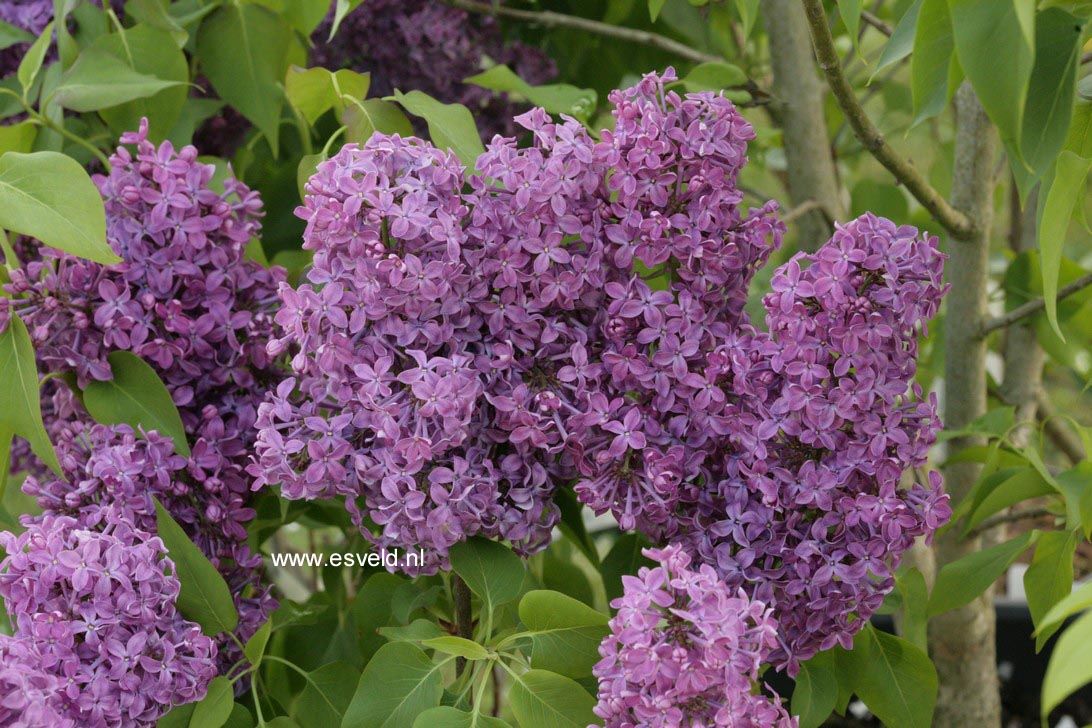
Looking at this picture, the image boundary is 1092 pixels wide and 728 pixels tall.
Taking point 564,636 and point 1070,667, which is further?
point 564,636

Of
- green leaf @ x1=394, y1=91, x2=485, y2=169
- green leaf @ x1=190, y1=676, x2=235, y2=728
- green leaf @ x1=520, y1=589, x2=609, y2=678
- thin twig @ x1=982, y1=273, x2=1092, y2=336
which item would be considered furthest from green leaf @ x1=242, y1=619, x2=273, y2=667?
Result: thin twig @ x1=982, y1=273, x2=1092, y2=336

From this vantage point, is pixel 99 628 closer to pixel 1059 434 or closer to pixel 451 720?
pixel 451 720

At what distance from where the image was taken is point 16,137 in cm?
61

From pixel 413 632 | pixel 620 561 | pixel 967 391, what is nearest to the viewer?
pixel 413 632

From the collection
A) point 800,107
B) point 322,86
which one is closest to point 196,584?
point 322,86

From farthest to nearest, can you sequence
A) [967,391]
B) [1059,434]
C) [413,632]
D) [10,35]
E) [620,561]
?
[1059,434] → [967,391] → [10,35] → [620,561] → [413,632]

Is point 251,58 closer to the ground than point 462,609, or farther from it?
farther from it

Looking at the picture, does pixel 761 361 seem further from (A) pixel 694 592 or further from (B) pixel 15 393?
(B) pixel 15 393

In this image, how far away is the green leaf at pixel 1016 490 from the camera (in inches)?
23.2

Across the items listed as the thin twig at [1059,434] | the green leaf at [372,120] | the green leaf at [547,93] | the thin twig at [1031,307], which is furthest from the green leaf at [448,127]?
the thin twig at [1059,434]

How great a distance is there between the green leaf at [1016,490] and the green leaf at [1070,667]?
33cm

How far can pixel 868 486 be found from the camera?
1.51 ft

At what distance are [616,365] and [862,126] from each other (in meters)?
0.18

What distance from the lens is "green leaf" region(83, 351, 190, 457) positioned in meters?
0.53
